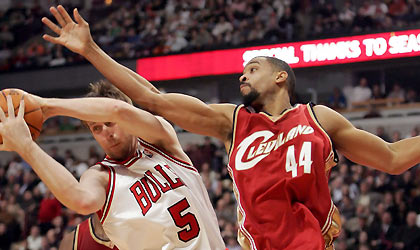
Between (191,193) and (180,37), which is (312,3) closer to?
(180,37)

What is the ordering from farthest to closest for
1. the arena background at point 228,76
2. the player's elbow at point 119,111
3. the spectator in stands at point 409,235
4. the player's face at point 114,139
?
the arena background at point 228,76 → the spectator in stands at point 409,235 → the player's face at point 114,139 → the player's elbow at point 119,111

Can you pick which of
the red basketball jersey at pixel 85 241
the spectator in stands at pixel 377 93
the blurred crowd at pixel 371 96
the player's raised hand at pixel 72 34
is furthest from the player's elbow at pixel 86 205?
the spectator in stands at pixel 377 93

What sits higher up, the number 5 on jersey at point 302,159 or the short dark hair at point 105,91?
the short dark hair at point 105,91

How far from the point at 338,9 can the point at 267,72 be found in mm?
11151

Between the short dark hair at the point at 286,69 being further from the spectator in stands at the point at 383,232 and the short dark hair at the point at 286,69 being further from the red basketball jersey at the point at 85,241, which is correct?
the spectator in stands at the point at 383,232

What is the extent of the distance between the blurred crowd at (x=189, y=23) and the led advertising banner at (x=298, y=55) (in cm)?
17

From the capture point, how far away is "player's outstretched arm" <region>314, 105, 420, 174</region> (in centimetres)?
363

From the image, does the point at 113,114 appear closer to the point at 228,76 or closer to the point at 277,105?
the point at 277,105

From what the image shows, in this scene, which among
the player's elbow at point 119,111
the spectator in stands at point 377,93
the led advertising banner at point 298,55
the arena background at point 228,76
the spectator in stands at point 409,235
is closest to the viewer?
the player's elbow at point 119,111

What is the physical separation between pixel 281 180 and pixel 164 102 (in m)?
0.83

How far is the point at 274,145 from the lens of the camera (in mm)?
3484

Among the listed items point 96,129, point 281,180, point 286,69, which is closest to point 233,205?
point 286,69

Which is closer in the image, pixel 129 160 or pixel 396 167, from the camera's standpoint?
pixel 396 167

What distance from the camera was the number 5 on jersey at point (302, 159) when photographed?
3391 mm
